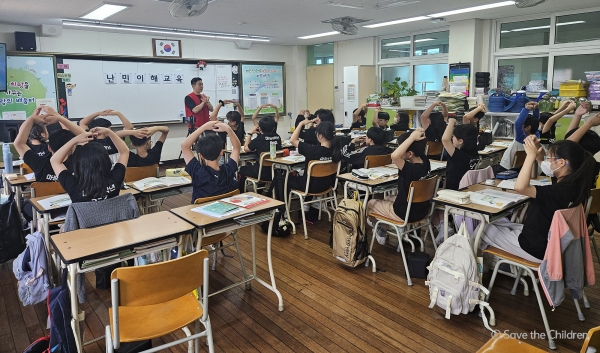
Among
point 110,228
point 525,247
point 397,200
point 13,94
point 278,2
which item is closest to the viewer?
point 110,228

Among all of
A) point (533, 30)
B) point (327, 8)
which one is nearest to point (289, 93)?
point (327, 8)

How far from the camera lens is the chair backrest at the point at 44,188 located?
3.45 m

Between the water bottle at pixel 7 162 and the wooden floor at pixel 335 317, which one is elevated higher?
the water bottle at pixel 7 162

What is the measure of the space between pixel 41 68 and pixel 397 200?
22.3ft

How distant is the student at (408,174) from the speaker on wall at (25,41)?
6.59 metres

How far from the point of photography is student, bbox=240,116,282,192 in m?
5.44

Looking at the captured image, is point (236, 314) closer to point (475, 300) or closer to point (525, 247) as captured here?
point (475, 300)

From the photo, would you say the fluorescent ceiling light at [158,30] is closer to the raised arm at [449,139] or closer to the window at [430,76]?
the window at [430,76]

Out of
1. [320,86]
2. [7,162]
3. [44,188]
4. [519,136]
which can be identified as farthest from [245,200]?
[320,86]

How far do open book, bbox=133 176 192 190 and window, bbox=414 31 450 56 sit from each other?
6566mm

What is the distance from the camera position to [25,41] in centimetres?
690

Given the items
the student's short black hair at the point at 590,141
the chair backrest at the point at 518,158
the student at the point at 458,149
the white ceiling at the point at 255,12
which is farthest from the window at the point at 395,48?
the student at the point at 458,149

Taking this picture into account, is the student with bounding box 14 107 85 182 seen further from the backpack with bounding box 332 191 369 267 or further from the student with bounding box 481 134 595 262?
the student with bounding box 481 134 595 262

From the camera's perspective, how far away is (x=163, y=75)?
8.77 meters
